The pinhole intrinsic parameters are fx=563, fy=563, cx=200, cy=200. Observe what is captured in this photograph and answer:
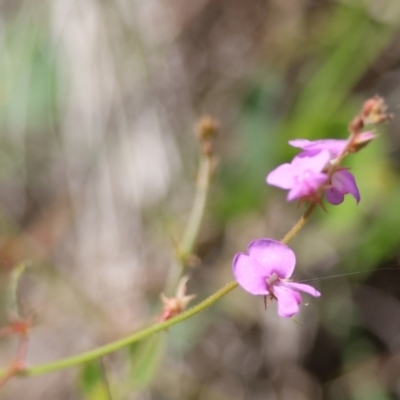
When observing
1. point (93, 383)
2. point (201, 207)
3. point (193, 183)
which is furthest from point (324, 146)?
point (193, 183)

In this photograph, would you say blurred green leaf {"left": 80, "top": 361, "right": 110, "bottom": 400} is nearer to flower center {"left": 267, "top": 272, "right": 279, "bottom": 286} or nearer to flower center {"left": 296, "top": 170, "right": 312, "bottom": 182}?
flower center {"left": 267, "top": 272, "right": 279, "bottom": 286}

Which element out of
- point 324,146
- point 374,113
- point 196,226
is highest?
point 374,113

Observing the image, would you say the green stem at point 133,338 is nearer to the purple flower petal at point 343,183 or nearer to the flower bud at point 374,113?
the purple flower petal at point 343,183

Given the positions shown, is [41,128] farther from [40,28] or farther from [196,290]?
[196,290]

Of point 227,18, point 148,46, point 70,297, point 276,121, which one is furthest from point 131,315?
point 227,18

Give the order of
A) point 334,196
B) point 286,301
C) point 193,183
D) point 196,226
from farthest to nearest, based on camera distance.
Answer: point 193,183 → point 196,226 → point 334,196 → point 286,301

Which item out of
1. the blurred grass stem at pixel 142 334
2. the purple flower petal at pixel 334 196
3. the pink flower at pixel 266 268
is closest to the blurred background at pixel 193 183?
the blurred grass stem at pixel 142 334

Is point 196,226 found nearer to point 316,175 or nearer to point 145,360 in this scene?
point 145,360
